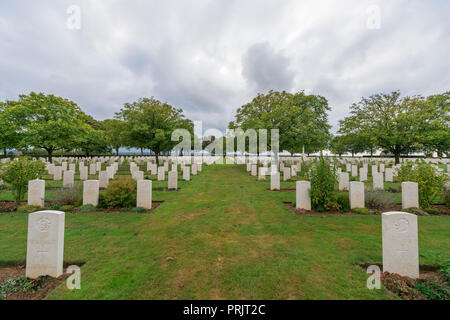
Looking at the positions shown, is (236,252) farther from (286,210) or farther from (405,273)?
(286,210)

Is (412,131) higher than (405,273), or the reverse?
(412,131)

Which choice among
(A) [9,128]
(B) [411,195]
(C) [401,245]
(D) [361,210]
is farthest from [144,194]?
(A) [9,128]

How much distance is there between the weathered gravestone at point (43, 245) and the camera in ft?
9.75

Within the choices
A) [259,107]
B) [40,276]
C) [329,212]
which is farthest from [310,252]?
[259,107]

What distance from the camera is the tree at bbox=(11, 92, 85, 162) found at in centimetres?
2005

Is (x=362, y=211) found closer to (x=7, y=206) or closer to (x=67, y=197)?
(x=67, y=197)

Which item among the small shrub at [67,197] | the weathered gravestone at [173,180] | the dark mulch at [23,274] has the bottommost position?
the dark mulch at [23,274]

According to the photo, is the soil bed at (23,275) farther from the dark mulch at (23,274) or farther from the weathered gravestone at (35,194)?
the weathered gravestone at (35,194)

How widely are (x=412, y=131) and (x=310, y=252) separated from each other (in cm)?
2730

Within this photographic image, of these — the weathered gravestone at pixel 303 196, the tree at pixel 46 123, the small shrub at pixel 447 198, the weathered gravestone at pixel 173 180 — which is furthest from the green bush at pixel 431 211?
the tree at pixel 46 123

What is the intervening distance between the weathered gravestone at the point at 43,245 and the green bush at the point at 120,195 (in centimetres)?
410

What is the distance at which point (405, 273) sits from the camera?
3035mm

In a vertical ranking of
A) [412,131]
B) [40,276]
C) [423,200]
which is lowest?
[40,276]

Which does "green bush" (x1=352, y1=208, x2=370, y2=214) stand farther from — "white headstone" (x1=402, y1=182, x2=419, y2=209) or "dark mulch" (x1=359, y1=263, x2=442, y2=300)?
"dark mulch" (x1=359, y1=263, x2=442, y2=300)
